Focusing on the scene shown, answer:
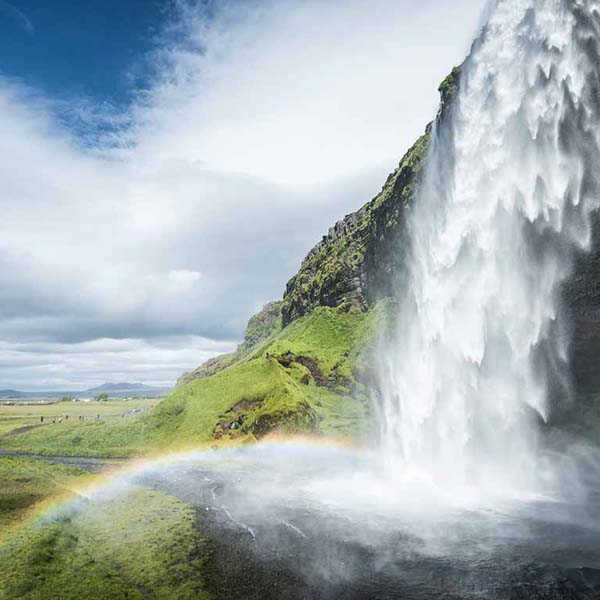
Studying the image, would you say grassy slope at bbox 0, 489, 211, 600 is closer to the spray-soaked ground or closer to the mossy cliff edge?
the spray-soaked ground

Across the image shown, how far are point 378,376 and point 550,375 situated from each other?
34879mm

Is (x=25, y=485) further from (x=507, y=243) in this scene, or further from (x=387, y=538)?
(x=507, y=243)

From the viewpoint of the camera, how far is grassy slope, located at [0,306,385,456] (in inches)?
2891

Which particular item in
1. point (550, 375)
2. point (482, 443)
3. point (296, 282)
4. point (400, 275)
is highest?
point (296, 282)

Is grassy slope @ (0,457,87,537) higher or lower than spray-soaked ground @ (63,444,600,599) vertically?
higher

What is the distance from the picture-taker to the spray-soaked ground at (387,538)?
68.3 feet

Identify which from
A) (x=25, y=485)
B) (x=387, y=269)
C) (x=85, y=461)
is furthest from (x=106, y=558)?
(x=387, y=269)

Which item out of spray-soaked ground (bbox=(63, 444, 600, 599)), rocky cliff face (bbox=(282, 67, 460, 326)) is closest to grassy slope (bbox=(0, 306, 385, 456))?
rocky cliff face (bbox=(282, 67, 460, 326))

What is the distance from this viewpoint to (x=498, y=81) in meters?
47.3

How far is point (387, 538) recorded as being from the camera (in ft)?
91.1

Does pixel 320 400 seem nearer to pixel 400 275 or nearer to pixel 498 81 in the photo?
pixel 400 275

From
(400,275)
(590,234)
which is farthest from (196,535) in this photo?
(400,275)

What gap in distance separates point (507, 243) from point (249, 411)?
4923 cm

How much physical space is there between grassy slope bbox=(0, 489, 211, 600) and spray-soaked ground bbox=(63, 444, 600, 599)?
5.72ft
